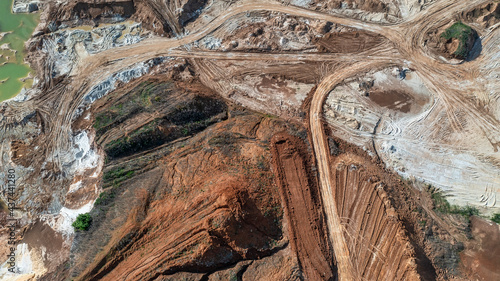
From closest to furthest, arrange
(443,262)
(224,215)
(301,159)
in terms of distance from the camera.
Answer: (224,215), (443,262), (301,159)

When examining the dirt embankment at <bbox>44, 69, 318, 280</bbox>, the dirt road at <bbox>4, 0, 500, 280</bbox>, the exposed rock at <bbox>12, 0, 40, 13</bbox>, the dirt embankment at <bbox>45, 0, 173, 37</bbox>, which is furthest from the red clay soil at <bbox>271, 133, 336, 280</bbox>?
the exposed rock at <bbox>12, 0, 40, 13</bbox>

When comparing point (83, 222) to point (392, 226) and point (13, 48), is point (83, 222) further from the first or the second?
point (392, 226)

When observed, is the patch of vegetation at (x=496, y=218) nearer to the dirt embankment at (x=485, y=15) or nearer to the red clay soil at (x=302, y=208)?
the red clay soil at (x=302, y=208)

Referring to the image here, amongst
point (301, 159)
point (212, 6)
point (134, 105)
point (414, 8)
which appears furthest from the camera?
point (212, 6)

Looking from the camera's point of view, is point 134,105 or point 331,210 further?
point 134,105

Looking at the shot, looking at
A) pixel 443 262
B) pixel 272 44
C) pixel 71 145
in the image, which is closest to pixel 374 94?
pixel 272 44

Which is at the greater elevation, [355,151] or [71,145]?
[71,145]

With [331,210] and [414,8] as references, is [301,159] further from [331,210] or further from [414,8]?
[414,8]
